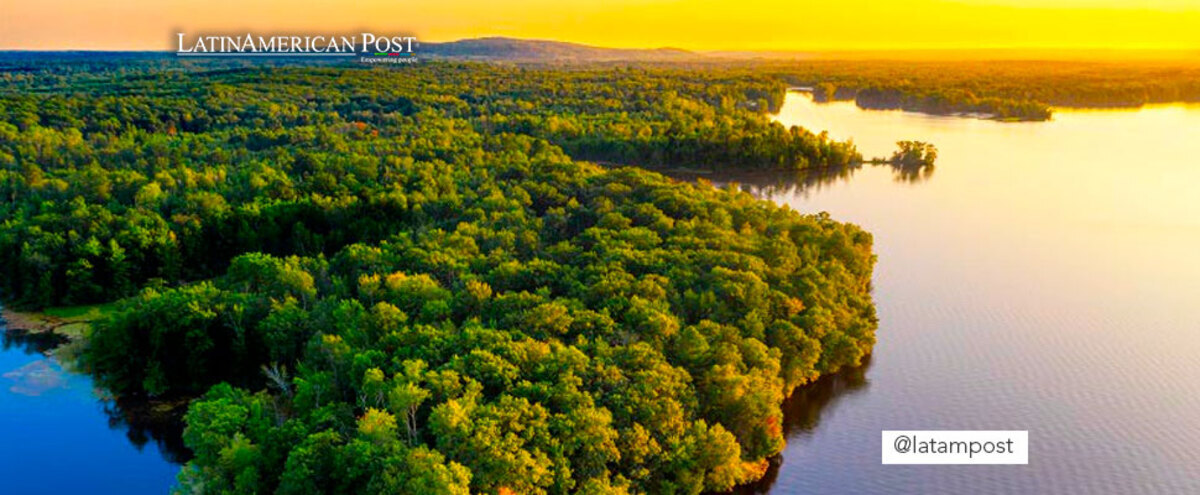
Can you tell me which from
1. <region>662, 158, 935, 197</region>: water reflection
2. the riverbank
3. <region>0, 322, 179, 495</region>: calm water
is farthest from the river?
<region>662, 158, 935, 197</region>: water reflection

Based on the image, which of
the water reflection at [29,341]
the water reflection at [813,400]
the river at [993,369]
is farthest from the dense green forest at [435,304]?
the water reflection at [29,341]

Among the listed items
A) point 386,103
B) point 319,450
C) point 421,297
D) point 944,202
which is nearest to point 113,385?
point 421,297

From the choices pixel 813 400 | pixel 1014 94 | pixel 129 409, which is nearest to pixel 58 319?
pixel 129 409

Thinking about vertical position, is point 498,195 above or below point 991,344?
above

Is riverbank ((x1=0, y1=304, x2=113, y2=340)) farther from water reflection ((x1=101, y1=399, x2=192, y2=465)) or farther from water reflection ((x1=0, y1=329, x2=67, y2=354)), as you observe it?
water reflection ((x1=101, y1=399, x2=192, y2=465))

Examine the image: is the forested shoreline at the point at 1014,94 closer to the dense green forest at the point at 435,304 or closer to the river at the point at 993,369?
the river at the point at 993,369

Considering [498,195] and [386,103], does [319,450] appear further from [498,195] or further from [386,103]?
[386,103]

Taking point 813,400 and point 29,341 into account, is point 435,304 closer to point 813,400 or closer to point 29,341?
point 813,400
